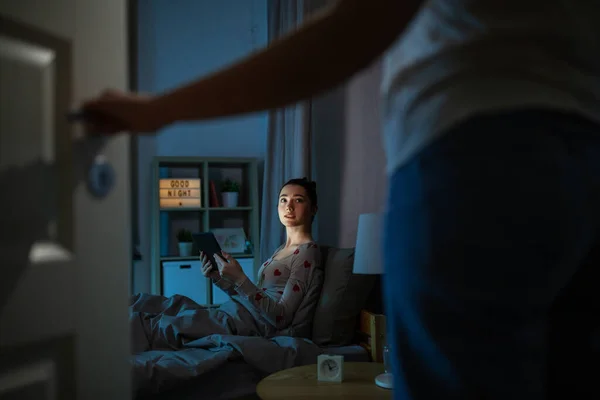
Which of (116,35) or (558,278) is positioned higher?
(116,35)

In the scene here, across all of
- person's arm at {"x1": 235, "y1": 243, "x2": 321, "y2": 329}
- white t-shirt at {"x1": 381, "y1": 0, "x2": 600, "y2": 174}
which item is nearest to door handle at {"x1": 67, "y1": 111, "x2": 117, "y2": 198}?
white t-shirt at {"x1": 381, "y1": 0, "x2": 600, "y2": 174}

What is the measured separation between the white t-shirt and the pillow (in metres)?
1.77

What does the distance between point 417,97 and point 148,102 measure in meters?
0.31

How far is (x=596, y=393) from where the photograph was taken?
595 mm

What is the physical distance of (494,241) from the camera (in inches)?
19.7

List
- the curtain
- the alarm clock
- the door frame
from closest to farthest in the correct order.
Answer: the door frame < the alarm clock < the curtain

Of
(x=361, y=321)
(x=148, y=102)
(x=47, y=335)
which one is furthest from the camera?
(x=361, y=321)

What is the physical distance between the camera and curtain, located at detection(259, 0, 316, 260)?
312 centimetres

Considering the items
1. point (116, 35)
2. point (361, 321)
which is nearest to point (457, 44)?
point (116, 35)

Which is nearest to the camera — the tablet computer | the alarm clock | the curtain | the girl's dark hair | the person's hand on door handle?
the person's hand on door handle

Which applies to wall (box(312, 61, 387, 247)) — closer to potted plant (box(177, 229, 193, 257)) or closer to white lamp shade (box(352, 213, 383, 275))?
white lamp shade (box(352, 213, 383, 275))

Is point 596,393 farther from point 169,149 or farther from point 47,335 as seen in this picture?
point 169,149

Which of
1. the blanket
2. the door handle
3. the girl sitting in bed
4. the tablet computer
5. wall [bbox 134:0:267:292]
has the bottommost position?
the blanket

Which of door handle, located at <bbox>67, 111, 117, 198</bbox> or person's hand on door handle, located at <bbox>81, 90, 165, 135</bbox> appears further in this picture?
door handle, located at <bbox>67, 111, 117, 198</bbox>
